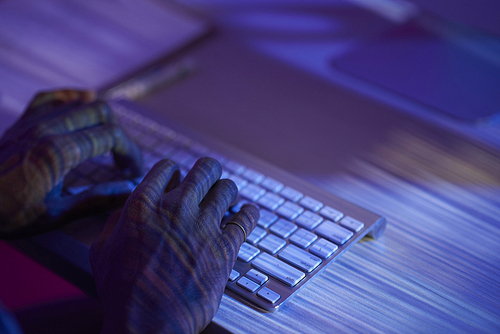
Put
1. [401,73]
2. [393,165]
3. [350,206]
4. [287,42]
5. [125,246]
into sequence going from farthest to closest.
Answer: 1. [287,42]
2. [401,73]
3. [393,165]
4. [350,206]
5. [125,246]

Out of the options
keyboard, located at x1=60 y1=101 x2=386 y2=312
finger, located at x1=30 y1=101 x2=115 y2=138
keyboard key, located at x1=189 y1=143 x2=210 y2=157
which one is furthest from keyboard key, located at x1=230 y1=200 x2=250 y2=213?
finger, located at x1=30 y1=101 x2=115 y2=138

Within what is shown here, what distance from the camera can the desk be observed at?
446 millimetres

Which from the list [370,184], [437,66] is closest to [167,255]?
[370,184]

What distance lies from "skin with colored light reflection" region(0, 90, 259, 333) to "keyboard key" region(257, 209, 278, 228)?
28mm

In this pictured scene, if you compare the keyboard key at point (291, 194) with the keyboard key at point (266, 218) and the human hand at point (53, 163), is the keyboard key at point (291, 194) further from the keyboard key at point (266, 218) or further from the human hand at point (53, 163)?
the human hand at point (53, 163)

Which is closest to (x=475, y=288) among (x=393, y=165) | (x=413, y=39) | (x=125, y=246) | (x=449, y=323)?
(x=449, y=323)

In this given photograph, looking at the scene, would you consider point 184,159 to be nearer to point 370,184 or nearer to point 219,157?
point 219,157

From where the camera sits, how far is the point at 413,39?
85 cm

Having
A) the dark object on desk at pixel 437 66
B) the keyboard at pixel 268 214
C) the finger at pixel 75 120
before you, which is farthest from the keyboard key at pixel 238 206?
the dark object on desk at pixel 437 66

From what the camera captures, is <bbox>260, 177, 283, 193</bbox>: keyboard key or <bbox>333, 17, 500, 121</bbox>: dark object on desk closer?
<bbox>260, 177, 283, 193</bbox>: keyboard key

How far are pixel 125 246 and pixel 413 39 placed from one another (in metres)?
0.67

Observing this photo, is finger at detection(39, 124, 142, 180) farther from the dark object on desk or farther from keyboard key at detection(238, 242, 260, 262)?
the dark object on desk

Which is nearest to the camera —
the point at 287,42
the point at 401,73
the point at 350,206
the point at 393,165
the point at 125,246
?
the point at 125,246

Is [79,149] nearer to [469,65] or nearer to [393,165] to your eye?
[393,165]
